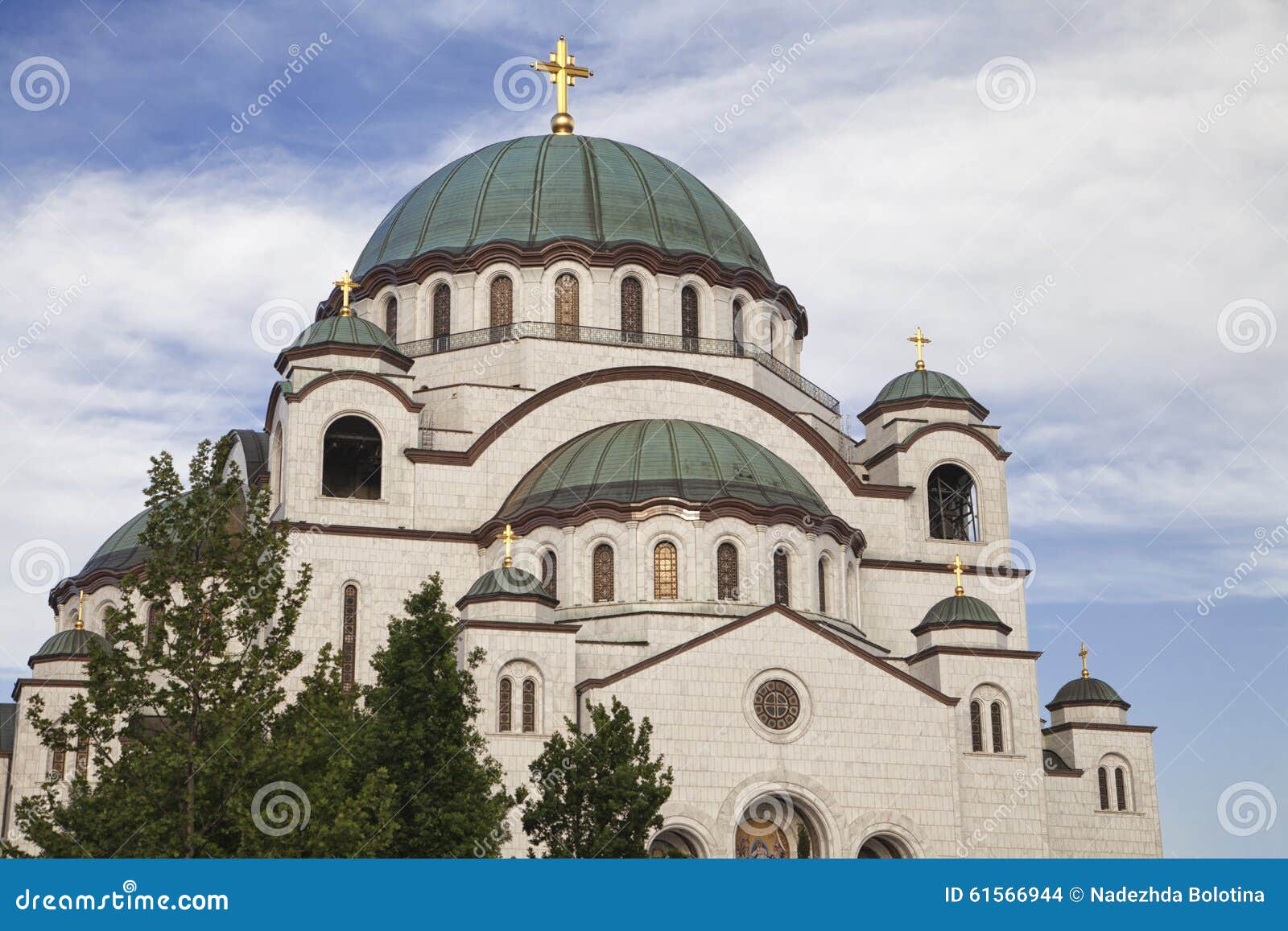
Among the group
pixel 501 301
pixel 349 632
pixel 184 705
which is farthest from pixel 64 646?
pixel 184 705

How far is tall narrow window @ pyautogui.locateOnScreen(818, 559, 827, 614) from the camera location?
34156mm

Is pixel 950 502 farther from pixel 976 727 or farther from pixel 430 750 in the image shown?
pixel 430 750

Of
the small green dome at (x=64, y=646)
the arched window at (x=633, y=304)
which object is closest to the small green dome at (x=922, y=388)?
the arched window at (x=633, y=304)

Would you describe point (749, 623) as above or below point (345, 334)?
below

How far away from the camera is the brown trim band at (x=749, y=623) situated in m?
30.0

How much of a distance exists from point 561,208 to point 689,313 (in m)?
3.99

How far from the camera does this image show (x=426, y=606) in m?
24.1

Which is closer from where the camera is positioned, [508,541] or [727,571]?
[508,541]

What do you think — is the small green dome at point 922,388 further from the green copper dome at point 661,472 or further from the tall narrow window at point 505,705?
the tall narrow window at point 505,705

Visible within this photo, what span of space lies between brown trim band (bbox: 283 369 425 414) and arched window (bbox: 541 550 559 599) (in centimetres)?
439

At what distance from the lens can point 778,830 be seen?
3047 centimetres

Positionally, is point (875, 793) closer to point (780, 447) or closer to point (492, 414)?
point (780, 447)

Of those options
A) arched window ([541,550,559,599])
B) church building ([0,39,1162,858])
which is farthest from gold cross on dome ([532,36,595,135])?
arched window ([541,550,559,599])

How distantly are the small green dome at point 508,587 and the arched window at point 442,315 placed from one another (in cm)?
997
